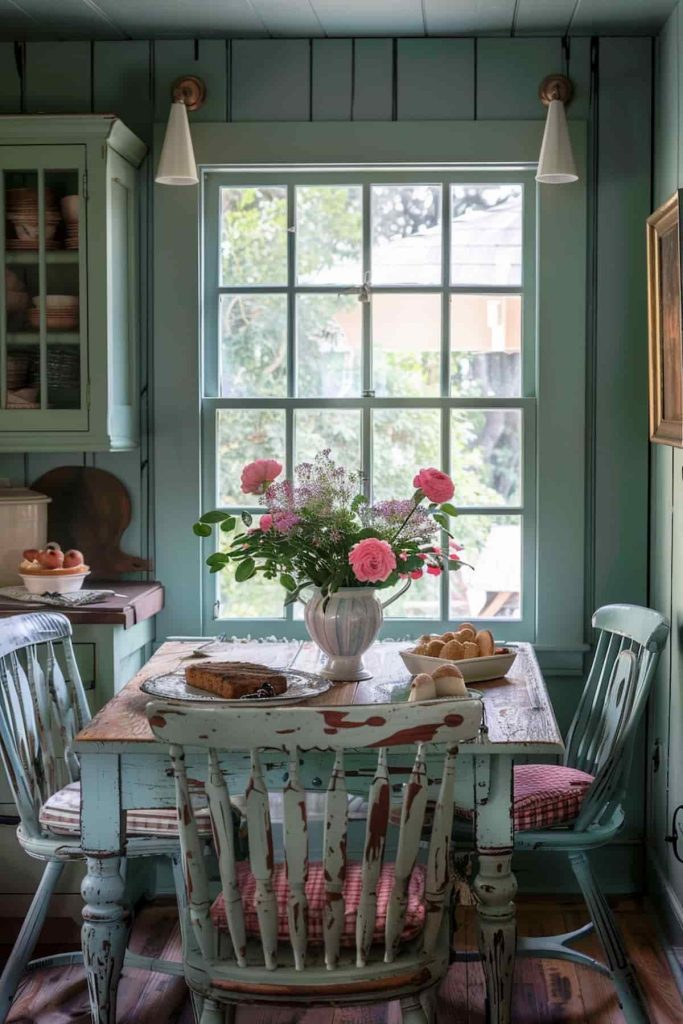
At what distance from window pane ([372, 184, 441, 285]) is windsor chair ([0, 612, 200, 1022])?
1.49 metres

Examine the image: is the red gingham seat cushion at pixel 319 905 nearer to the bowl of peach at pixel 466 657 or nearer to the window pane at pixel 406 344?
the bowl of peach at pixel 466 657

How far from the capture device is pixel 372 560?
249 cm

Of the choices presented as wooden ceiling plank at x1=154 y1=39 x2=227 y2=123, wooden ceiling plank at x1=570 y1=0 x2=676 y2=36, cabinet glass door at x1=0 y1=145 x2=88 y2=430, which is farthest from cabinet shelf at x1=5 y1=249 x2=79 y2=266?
wooden ceiling plank at x1=570 y1=0 x2=676 y2=36

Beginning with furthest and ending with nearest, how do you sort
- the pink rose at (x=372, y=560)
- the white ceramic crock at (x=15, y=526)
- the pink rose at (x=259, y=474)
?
the white ceramic crock at (x=15, y=526) → the pink rose at (x=259, y=474) → the pink rose at (x=372, y=560)

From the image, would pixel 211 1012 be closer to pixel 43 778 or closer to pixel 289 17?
pixel 43 778

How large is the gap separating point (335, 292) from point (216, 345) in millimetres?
401

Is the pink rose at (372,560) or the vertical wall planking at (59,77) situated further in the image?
the vertical wall planking at (59,77)

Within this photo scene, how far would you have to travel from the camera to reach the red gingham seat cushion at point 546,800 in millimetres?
2621

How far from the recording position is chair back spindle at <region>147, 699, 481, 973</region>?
181 centimetres

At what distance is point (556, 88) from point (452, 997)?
8.25 ft

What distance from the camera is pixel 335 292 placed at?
3.62 metres

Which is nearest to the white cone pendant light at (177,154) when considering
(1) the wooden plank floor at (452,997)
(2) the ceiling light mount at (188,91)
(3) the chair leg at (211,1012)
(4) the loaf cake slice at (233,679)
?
(2) the ceiling light mount at (188,91)

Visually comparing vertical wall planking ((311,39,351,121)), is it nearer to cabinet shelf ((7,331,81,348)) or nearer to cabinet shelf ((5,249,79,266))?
cabinet shelf ((5,249,79,266))

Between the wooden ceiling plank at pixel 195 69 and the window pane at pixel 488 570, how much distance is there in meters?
1.44
